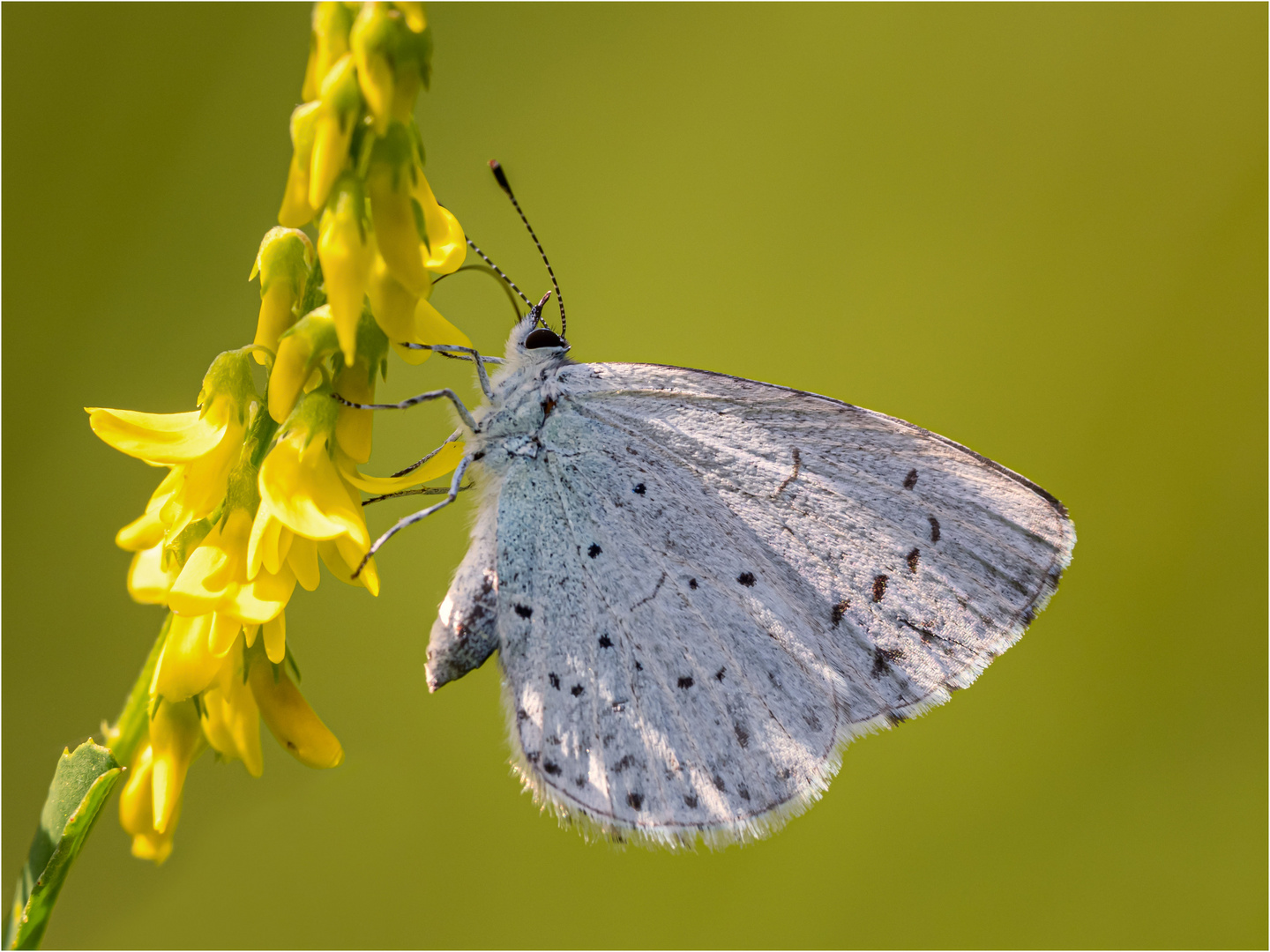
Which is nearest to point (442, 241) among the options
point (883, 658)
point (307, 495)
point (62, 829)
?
point (307, 495)

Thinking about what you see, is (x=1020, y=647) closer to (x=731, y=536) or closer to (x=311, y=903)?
(x=731, y=536)

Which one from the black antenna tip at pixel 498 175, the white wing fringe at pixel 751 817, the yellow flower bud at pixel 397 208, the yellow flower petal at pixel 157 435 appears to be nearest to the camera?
the yellow flower bud at pixel 397 208

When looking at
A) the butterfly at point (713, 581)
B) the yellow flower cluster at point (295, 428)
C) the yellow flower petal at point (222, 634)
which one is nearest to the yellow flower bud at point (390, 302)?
the yellow flower cluster at point (295, 428)

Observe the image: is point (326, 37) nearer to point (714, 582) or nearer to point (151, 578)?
point (151, 578)

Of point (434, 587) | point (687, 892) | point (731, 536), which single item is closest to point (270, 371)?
point (731, 536)

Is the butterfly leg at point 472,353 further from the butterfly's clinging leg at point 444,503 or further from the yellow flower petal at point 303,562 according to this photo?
the yellow flower petal at point 303,562
